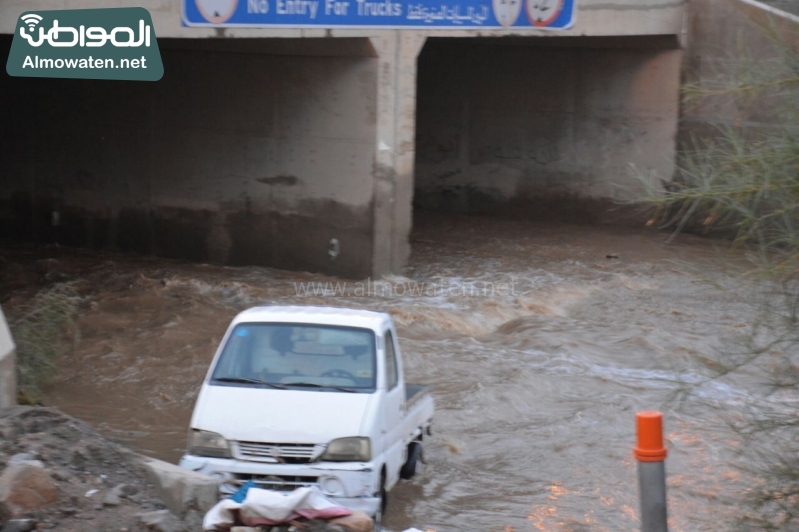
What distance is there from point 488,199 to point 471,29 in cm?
782

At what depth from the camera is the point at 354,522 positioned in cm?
575

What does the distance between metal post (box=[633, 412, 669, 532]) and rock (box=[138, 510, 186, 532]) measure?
8.85 ft

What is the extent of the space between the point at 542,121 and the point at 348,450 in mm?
17824

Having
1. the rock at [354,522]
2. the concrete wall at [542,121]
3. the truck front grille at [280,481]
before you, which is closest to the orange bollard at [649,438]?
the rock at [354,522]

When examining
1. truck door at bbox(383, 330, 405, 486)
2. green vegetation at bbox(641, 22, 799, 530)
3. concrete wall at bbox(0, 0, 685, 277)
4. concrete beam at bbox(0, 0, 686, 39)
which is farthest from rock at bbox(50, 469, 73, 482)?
concrete wall at bbox(0, 0, 685, 277)

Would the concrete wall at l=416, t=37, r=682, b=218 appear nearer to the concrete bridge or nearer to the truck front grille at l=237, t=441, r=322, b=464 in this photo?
the concrete bridge

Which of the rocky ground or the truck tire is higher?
the rocky ground

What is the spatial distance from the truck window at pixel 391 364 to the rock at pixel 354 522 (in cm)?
165

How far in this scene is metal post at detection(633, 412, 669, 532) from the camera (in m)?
3.82

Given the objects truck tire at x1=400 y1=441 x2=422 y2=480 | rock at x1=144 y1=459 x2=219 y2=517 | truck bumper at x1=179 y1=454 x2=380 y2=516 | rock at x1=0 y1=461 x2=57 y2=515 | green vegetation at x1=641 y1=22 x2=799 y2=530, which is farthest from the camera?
truck tire at x1=400 y1=441 x2=422 y2=480

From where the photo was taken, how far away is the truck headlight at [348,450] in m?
6.69

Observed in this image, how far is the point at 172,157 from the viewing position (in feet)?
58.5

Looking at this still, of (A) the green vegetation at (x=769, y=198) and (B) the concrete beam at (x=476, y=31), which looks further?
(B) the concrete beam at (x=476, y=31)

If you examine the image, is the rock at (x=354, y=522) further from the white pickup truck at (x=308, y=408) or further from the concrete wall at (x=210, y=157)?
the concrete wall at (x=210, y=157)
